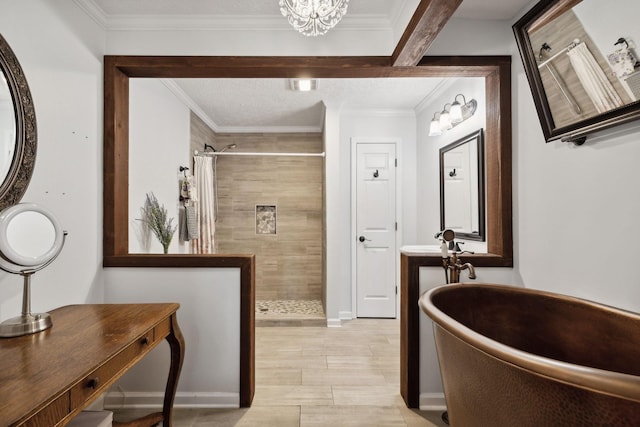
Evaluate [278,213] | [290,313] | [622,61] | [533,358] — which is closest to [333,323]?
[290,313]

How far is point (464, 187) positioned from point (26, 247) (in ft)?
9.47

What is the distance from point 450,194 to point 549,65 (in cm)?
156

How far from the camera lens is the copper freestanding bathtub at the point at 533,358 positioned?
74 centimetres

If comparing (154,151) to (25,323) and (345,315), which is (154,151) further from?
(345,315)

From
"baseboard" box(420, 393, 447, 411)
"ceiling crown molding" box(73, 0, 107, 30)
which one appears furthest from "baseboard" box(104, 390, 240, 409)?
"ceiling crown molding" box(73, 0, 107, 30)

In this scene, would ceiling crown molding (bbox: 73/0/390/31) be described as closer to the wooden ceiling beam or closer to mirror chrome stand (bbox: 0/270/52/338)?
the wooden ceiling beam

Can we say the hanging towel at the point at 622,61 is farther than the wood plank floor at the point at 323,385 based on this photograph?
No

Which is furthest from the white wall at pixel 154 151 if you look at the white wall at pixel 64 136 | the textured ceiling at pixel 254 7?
the textured ceiling at pixel 254 7

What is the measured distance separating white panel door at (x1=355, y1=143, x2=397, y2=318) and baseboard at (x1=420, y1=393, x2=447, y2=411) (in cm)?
170

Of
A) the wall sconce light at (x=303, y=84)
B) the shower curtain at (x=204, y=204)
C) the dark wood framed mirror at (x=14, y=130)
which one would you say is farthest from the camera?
the shower curtain at (x=204, y=204)

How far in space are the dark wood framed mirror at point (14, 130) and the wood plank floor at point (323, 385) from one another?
4.82 feet

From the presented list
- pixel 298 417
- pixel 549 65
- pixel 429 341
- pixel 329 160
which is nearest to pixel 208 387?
pixel 298 417

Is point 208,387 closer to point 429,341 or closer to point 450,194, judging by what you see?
point 429,341

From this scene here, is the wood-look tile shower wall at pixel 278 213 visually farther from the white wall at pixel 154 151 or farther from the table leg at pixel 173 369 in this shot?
the table leg at pixel 173 369
